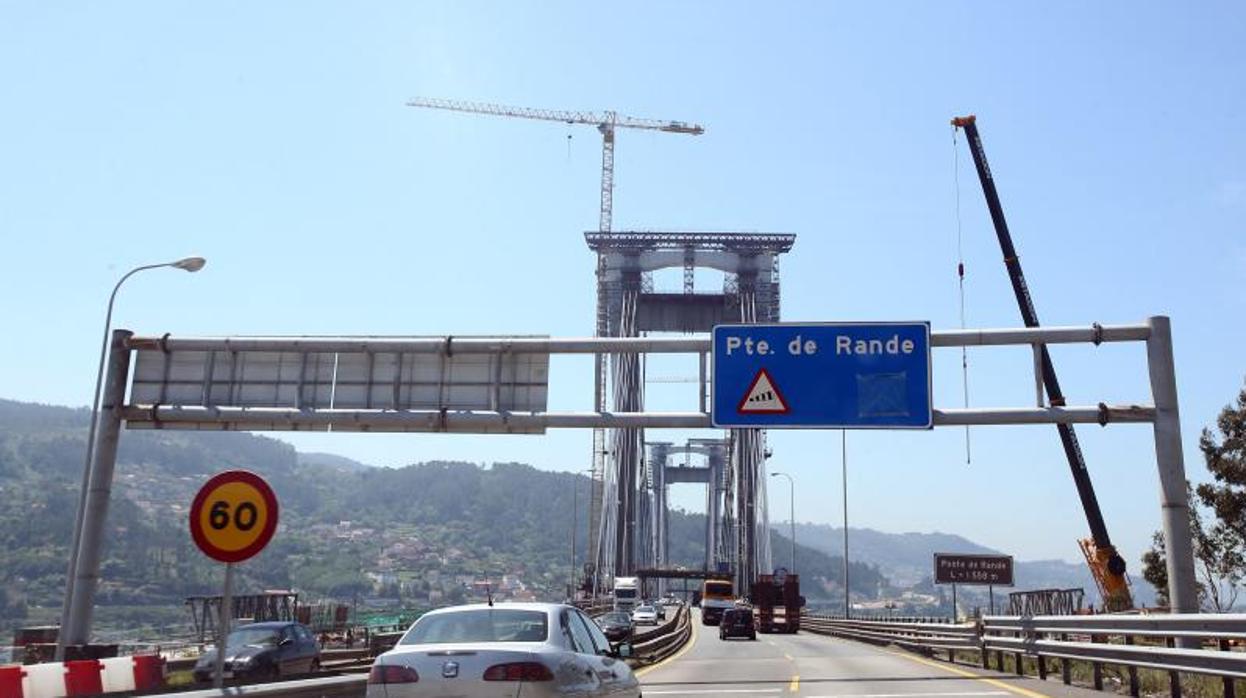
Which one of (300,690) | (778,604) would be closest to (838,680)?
(300,690)

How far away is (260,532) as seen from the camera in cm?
832

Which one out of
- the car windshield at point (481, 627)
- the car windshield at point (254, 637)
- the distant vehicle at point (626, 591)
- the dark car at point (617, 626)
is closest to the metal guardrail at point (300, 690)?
the car windshield at point (481, 627)

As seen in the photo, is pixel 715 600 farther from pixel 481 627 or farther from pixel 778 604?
pixel 481 627

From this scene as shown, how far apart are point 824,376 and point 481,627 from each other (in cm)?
1094

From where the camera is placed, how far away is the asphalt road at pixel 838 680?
55.1 feet

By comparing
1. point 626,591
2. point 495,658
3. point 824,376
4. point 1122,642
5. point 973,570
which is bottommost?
point 626,591

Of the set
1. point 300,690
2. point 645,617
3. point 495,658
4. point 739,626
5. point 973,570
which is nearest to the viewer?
point 495,658

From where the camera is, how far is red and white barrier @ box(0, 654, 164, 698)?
1330 cm

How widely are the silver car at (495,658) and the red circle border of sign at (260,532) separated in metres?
Answer: 1.33

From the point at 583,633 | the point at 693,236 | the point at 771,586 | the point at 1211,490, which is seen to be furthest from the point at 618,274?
the point at 583,633

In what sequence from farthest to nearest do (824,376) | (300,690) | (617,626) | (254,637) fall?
(617,626) < (254,637) < (824,376) < (300,690)

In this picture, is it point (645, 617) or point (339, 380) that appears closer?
point (339, 380)

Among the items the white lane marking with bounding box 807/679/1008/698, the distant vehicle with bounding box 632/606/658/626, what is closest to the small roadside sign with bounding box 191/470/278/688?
the white lane marking with bounding box 807/679/1008/698

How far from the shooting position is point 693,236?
87812 millimetres
